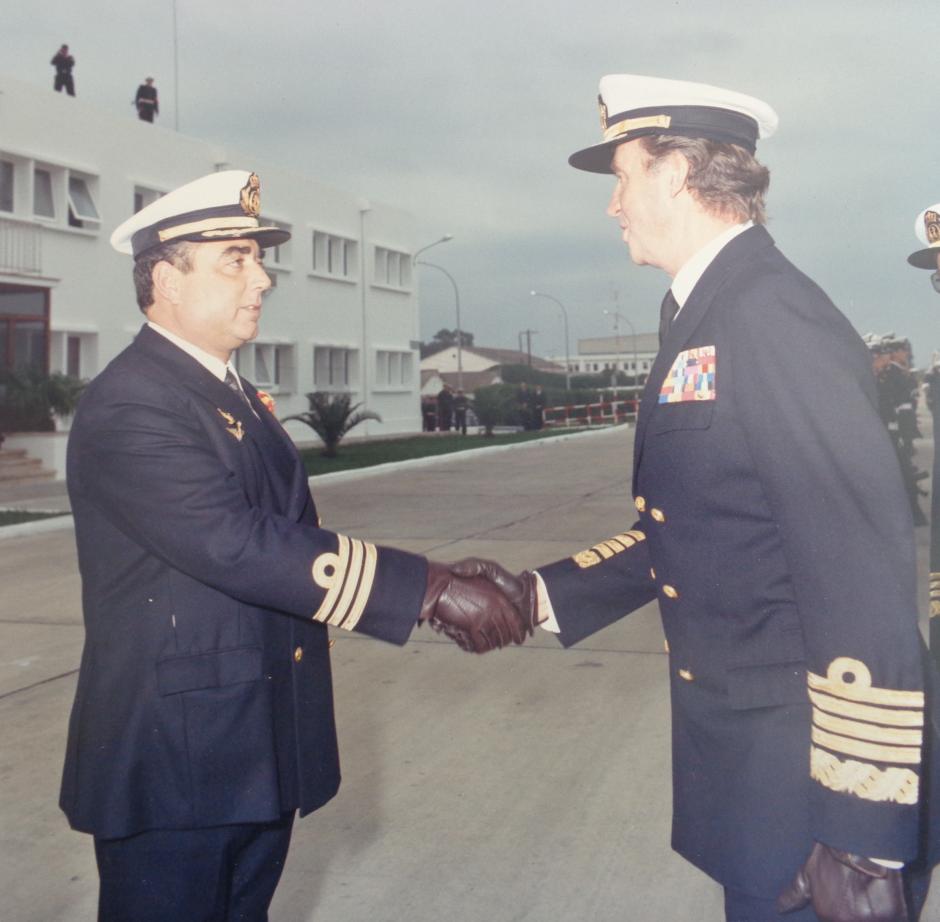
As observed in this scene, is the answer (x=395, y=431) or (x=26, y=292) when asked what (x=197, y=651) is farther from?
(x=395, y=431)

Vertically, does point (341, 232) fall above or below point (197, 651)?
above

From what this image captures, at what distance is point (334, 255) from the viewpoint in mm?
36312


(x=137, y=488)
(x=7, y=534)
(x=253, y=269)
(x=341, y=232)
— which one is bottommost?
(x=7, y=534)

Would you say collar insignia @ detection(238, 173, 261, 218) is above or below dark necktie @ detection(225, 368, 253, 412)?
above

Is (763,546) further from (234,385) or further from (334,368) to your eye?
(334,368)

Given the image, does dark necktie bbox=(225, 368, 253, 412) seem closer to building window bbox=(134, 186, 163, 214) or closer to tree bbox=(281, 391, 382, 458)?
tree bbox=(281, 391, 382, 458)

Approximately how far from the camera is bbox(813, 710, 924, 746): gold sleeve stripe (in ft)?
5.73

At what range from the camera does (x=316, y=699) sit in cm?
256

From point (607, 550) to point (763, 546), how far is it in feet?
2.73

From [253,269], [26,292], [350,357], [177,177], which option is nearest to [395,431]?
[350,357]

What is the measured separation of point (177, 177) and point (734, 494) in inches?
1119

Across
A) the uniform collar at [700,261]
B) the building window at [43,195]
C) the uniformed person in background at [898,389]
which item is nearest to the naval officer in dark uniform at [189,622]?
the uniform collar at [700,261]

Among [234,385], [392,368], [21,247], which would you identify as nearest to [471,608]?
[234,385]

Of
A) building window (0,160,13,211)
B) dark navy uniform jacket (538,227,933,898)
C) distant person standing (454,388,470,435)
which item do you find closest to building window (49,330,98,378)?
building window (0,160,13,211)
